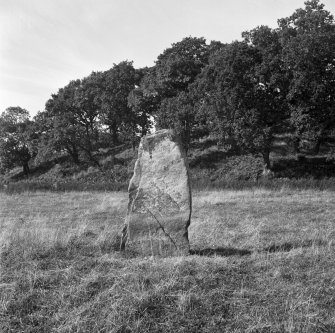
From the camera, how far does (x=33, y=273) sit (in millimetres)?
5676

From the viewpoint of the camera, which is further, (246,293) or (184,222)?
(184,222)

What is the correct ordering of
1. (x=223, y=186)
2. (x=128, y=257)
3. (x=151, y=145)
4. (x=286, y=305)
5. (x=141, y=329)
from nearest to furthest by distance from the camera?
(x=141, y=329)
(x=286, y=305)
(x=128, y=257)
(x=151, y=145)
(x=223, y=186)

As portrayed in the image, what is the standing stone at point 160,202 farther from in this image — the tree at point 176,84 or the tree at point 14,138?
the tree at point 14,138

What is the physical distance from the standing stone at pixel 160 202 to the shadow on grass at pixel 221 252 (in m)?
0.37

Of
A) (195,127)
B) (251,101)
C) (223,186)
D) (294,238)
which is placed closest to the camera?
(294,238)

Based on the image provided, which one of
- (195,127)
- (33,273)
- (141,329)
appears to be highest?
(195,127)

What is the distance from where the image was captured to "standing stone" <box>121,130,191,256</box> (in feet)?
23.2

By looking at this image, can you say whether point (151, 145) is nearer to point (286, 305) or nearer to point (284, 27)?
point (286, 305)

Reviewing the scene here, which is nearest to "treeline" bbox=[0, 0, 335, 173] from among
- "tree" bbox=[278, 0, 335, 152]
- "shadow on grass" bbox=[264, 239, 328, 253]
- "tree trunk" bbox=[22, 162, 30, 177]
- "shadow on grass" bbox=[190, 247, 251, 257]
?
"tree" bbox=[278, 0, 335, 152]

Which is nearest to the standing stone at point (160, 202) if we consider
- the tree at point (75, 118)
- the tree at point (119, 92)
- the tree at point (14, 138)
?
the tree at point (119, 92)

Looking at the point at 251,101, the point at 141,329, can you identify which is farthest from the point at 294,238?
the point at 251,101

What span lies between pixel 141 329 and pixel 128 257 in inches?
95.3

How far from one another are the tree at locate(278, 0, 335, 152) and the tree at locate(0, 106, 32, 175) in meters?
31.9

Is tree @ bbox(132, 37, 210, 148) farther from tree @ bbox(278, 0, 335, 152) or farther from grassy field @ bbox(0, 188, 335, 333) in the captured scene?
grassy field @ bbox(0, 188, 335, 333)
